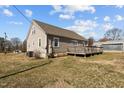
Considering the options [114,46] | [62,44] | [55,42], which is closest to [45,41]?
[55,42]

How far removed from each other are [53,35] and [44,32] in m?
1.35

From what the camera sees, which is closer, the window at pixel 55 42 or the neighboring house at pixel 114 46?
the window at pixel 55 42

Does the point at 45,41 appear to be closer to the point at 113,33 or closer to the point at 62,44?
the point at 62,44

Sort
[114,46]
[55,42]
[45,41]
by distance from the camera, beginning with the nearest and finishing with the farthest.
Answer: [45,41] < [55,42] < [114,46]

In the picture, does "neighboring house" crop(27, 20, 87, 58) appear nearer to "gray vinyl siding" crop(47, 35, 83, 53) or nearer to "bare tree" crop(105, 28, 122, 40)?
"gray vinyl siding" crop(47, 35, 83, 53)

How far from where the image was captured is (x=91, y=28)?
41094 mm

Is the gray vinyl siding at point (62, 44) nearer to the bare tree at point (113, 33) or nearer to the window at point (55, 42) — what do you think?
the window at point (55, 42)

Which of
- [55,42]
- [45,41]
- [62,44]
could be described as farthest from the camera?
[62,44]

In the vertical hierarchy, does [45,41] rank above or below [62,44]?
above

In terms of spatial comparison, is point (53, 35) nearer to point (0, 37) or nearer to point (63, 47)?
point (63, 47)

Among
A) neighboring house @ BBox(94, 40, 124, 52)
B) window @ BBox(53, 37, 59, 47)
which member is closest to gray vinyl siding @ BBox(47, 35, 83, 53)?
window @ BBox(53, 37, 59, 47)

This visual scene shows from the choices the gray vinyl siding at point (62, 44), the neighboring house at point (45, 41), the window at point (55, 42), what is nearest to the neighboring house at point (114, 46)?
the gray vinyl siding at point (62, 44)

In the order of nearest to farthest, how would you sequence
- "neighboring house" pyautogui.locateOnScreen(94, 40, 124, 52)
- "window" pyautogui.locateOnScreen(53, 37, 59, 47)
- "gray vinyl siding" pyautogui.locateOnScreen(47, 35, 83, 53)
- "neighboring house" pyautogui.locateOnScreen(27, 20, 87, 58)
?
"neighboring house" pyautogui.locateOnScreen(27, 20, 87, 58)
"gray vinyl siding" pyautogui.locateOnScreen(47, 35, 83, 53)
"window" pyautogui.locateOnScreen(53, 37, 59, 47)
"neighboring house" pyautogui.locateOnScreen(94, 40, 124, 52)

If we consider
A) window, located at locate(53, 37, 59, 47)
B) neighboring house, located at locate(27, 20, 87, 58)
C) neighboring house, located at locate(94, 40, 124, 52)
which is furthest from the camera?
neighboring house, located at locate(94, 40, 124, 52)
